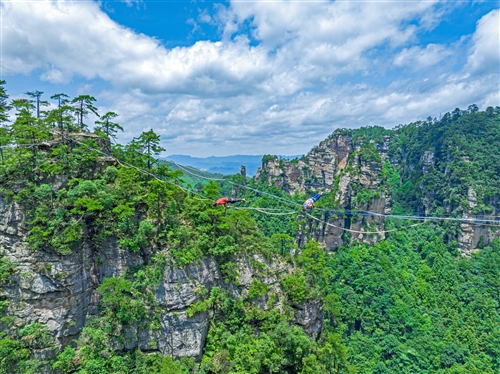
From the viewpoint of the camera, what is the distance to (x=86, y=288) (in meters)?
18.7

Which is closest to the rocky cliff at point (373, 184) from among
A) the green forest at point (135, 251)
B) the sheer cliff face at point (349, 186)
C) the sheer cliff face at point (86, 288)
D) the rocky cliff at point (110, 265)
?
the sheer cliff face at point (349, 186)

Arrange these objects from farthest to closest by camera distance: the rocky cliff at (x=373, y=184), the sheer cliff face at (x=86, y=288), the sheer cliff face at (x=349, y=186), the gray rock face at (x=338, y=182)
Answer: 1. the rocky cliff at (x=373, y=184)
2. the sheer cliff face at (x=349, y=186)
3. the gray rock face at (x=338, y=182)
4. the sheer cliff face at (x=86, y=288)

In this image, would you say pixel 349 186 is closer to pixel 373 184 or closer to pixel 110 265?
pixel 373 184

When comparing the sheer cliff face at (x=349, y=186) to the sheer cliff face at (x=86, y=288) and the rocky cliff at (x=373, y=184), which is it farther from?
the sheer cliff face at (x=86, y=288)

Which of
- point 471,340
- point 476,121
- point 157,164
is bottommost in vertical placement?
point 471,340

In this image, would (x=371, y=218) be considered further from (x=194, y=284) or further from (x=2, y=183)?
(x=2, y=183)

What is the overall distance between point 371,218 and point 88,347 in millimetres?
54916

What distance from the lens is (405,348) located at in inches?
1464

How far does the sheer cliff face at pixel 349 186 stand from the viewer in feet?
186

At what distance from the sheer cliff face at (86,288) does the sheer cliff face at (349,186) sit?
32909 millimetres

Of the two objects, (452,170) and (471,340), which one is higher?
(452,170)

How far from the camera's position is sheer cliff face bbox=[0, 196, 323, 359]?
17219mm

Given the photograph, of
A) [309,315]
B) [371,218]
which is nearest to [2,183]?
[309,315]

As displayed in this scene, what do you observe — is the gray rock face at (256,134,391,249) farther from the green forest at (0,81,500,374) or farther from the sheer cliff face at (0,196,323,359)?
the sheer cliff face at (0,196,323,359)
